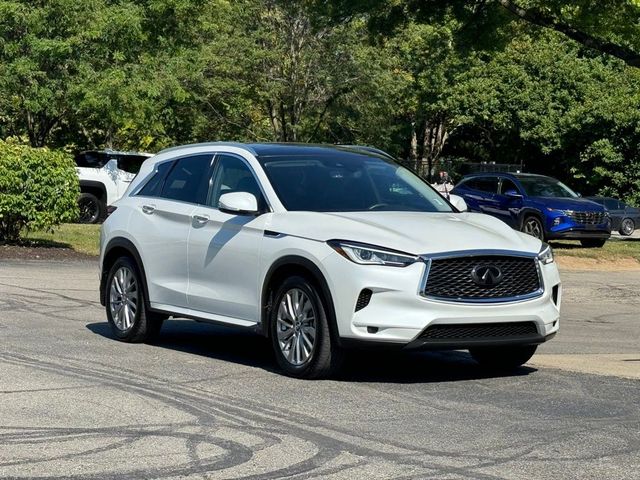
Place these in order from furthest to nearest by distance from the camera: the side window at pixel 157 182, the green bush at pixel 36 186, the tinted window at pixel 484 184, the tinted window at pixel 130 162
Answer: the tinted window at pixel 130 162 → the tinted window at pixel 484 184 → the green bush at pixel 36 186 → the side window at pixel 157 182

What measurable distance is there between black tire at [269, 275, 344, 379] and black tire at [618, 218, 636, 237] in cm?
3152

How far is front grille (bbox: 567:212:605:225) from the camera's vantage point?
29.0 m

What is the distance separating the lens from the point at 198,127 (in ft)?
156

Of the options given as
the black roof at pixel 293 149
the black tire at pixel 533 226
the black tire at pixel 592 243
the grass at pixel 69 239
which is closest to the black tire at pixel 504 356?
the black roof at pixel 293 149

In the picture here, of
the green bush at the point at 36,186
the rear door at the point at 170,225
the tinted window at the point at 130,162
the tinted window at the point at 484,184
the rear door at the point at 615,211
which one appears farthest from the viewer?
the rear door at the point at 615,211

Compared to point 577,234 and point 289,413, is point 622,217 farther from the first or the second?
point 289,413

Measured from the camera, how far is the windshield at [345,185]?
400 inches

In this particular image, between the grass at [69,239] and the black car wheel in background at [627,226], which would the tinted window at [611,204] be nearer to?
the black car wheel in background at [627,226]

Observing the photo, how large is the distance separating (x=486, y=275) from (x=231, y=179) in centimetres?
255

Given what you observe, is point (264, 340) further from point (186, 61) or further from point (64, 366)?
point (186, 61)

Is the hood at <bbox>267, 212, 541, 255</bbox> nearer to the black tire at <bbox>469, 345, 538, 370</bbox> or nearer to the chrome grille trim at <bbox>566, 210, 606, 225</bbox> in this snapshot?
the black tire at <bbox>469, 345, 538, 370</bbox>

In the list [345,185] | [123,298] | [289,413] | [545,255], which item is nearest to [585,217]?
[123,298]

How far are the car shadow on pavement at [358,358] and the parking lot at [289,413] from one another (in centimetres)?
2

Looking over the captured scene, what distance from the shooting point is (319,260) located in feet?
30.2
